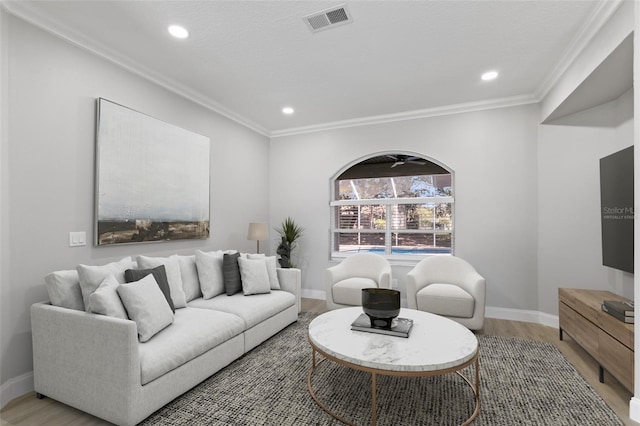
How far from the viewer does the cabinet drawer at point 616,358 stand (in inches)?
84.1

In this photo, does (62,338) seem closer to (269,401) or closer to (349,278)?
(269,401)

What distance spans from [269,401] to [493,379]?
1.71 meters

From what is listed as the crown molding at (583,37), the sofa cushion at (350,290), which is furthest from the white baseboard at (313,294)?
the crown molding at (583,37)

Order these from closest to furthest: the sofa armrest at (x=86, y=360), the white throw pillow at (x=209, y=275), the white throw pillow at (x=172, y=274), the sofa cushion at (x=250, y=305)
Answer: the sofa armrest at (x=86, y=360), the white throw pillow at (x=172, y=274), the sofa cushion at (x=250, y=305), the white throw pillow at (x=209, y=275)

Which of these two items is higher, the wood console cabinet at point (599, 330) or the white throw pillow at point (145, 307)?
the white throw pillow at point (145, 307)

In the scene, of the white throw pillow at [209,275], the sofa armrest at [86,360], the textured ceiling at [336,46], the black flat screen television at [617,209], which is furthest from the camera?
the white throw pillow at [209,275]

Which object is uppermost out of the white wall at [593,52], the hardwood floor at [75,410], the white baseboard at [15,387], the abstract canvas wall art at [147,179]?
the white wall at [593,52]

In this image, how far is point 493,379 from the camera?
2.51 metres

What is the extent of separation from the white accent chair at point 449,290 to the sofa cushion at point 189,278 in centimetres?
234

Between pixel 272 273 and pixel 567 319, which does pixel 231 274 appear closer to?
pixel 272 273

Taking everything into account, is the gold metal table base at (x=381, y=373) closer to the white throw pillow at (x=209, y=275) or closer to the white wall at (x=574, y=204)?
the white throw pillow at (x=209, y=275)

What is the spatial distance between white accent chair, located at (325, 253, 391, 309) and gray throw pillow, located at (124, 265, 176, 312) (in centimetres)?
191

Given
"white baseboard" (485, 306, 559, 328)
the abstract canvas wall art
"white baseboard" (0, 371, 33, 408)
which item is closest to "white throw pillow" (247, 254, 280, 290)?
the abstract canvas wall art

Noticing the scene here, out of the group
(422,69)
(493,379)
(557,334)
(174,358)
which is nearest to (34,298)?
(174,358)
